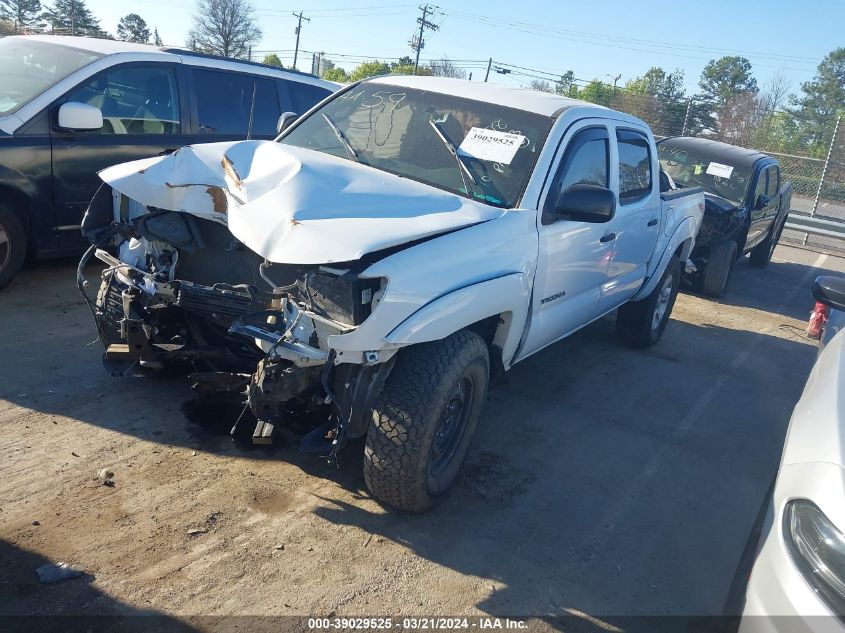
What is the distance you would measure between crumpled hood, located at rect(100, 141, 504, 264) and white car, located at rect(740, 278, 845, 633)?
5.81ft

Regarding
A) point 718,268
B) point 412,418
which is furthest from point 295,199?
point 718,268

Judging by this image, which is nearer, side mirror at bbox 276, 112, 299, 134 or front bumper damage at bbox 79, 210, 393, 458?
front bumper damage at bbox 79, 210, 393, 458

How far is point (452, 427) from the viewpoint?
368 cm

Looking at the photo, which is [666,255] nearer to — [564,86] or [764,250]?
[764,250]

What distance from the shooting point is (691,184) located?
1012 cm

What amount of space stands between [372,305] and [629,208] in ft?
9.79

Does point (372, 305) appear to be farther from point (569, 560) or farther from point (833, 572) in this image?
point (833, 572)

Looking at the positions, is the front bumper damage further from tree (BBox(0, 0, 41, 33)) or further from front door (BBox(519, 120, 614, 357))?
tree (BBox(0, 0, 41, 33))

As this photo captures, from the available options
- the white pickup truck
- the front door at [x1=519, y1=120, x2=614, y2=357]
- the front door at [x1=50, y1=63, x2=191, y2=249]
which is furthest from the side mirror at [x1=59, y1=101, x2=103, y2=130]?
the front door at [x1=519, y1=120, x2=614, y2=357]

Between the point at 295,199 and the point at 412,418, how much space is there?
46.5 inches

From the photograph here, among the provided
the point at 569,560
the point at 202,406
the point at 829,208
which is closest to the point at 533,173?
the point at 569,560

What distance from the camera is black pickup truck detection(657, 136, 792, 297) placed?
30.9 feet

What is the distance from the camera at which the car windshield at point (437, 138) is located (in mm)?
4086

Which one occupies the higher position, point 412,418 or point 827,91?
point 827,91
